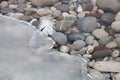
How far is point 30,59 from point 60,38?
0.26 meters

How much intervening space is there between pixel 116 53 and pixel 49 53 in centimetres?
31

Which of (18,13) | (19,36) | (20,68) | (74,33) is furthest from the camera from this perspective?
(18,13)

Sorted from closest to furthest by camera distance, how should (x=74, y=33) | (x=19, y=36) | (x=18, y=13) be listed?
(x=19, y=36)
(x=74, y=33)
(x=18, y=13)

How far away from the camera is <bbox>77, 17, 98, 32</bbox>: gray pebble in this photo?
1.65m

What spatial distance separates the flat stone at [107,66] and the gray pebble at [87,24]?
0.25 meters

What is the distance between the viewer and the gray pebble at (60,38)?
5.14 ft

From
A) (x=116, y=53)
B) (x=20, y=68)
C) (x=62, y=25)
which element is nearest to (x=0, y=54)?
(x=20, y=68)

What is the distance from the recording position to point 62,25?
65.6 inches

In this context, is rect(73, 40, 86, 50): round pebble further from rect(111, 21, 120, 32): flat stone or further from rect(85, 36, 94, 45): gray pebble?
rect(111, 21, 120, 32): flat stone

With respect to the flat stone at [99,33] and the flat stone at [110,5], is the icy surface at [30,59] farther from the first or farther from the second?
the flat stone at [110,5]

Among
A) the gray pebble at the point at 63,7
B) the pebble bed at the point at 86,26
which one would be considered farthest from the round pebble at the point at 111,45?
the gray pebble at the point at 63,7

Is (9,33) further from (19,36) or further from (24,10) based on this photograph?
(24,10)

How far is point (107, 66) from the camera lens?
56.6 inches

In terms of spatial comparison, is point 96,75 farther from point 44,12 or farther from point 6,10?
point 6,10
